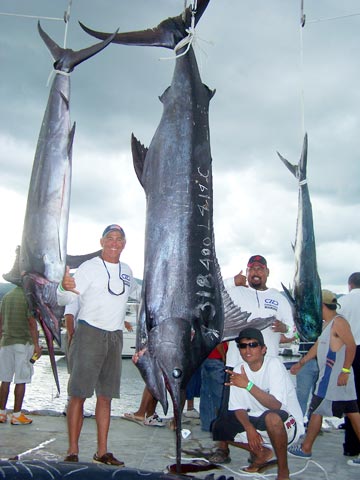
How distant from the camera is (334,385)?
3.71 m

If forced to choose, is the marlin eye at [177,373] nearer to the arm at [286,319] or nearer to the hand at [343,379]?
the arm at [286,319]

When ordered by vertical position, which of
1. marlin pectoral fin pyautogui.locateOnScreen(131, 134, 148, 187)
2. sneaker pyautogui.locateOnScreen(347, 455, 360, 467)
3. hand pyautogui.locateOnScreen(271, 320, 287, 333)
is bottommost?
sneaker pyautogui.locateOnScreen(347, 455, 360, 467)

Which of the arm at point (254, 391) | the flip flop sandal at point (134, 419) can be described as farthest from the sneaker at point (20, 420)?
the arm at point (254, 391)

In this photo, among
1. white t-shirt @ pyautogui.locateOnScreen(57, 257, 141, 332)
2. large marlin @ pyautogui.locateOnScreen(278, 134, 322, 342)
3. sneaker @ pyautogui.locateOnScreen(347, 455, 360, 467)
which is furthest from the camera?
large marlin @ pyautogui.locateOnScreen(278, 134, 322, 342)

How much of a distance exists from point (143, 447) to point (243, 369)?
1.05 m

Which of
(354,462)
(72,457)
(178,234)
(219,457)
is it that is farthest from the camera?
(354,462)

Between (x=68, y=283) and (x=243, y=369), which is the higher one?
(x=68, y=283)

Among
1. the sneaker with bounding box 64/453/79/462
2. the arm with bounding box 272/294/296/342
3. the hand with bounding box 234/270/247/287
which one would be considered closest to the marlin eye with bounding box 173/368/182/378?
the sneaker with bounding box 64/453/79/462

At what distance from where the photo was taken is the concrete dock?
330cm

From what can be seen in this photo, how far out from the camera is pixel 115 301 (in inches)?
130

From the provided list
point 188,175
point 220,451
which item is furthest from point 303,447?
point 188,175

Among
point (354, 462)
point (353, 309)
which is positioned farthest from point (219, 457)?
point (353, 309)

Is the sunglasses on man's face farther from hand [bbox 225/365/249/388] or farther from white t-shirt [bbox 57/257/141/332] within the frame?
white t-shirt [bbox 57/257/141/332]

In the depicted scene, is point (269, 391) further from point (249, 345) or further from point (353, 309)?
point (353, 309)
